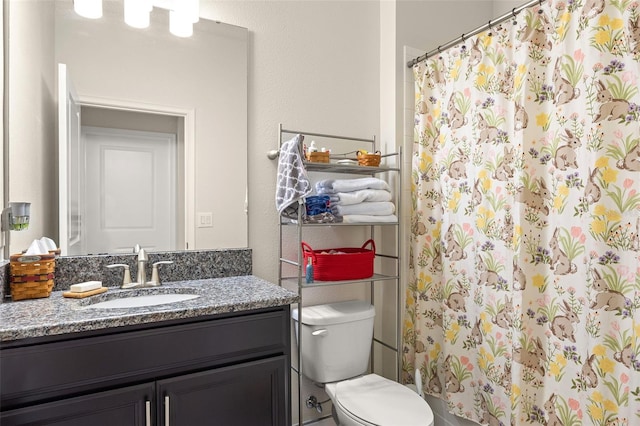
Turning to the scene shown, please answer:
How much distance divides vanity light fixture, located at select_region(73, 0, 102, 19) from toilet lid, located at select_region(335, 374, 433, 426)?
6.26 feet

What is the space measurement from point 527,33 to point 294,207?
4.02 ft

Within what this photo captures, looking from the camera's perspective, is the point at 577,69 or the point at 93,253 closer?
the point at 577,69

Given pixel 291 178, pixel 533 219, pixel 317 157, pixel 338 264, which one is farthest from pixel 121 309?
pixel 533 219

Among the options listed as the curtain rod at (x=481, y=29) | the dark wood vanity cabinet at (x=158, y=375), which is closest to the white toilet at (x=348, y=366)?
the dark wood vanity cabinet at (x=158, y=375)

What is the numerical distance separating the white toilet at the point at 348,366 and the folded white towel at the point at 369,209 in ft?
1.60

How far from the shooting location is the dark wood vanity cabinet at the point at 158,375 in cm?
105

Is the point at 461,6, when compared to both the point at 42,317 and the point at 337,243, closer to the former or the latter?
the point at 337,243

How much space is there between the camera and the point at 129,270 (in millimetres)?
1612

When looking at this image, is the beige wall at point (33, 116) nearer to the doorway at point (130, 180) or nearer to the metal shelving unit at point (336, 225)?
the doorway at point (130, 180)

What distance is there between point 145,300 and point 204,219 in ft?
1.49

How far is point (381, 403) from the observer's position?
5.28 feet

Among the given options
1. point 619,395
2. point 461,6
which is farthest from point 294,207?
point 461,6

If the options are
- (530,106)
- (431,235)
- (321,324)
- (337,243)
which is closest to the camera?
(530,106)

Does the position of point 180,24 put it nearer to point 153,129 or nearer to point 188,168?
point 153,129
